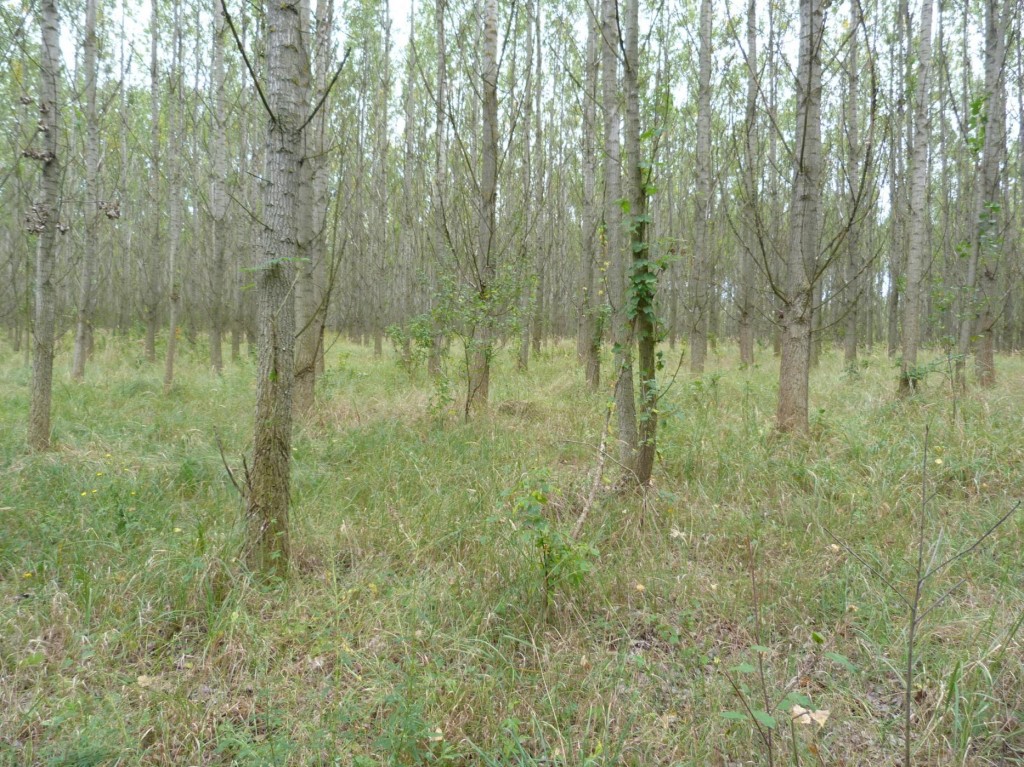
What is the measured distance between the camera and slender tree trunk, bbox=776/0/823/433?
13.8ft

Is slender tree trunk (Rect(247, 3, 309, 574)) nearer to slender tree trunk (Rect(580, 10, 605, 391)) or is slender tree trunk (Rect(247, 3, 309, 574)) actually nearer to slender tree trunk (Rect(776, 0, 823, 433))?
slender tree trunk (Rect(776, 0, 823, 433))

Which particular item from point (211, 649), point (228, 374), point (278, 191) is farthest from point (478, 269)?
point (228, 374)

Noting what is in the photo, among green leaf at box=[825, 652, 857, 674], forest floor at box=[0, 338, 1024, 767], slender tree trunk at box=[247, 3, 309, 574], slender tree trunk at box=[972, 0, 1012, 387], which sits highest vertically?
slender tree trunk at box=[972, 0, 1012, 387]

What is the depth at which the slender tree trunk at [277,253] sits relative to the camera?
7.87 ft

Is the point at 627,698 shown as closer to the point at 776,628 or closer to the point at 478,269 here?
the point at 776,628

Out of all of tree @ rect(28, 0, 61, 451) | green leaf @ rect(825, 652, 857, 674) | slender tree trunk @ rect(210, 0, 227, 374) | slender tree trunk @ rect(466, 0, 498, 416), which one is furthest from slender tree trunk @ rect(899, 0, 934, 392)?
tree @ rect(28, 0, 61, 451)

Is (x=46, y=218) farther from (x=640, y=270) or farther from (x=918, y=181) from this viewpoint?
(x=918, y=181)

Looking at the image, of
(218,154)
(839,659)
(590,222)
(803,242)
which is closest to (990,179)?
(803,242)

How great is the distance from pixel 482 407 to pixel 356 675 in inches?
156

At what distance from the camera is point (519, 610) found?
2.49 meters

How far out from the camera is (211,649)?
2227 mm

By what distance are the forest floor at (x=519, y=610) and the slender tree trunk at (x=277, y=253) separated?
548mm

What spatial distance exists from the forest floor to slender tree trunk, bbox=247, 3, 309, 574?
1.80ft

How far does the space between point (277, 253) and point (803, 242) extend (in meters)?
3.97
